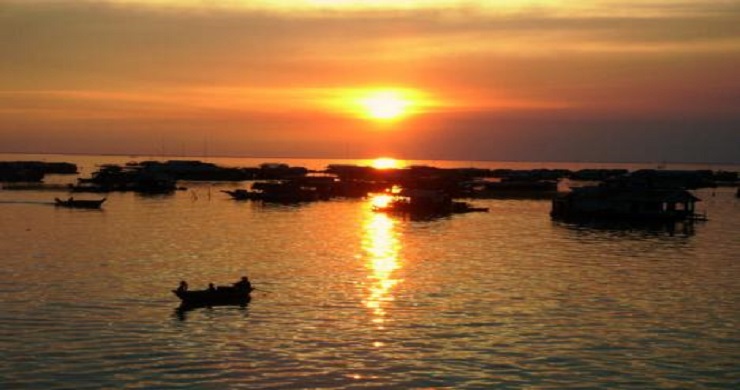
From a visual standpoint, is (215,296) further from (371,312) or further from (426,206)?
(426,206)

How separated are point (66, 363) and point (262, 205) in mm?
77330

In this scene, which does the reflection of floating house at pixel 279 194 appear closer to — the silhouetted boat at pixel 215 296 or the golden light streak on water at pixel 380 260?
the golden light streak on water at pixel 380 260

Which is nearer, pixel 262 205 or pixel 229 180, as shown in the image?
pixel 262 205

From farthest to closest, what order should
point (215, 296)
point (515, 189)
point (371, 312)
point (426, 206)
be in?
point (515, 189) < point (426, 206) < point (215, 296) < point (371, 312)

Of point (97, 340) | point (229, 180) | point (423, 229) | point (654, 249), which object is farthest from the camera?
point (229, 180)

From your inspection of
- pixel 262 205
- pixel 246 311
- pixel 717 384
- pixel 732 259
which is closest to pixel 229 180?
pixel 262 205

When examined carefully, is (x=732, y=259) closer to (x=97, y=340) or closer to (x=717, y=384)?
(x=717, y=384)

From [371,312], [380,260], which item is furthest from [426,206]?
[371,312]

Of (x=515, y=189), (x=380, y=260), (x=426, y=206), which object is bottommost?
(x=380, y=260)

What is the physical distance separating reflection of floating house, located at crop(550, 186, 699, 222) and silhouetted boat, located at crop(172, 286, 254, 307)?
174 feet

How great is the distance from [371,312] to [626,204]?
173ft

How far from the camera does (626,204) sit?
80812mm

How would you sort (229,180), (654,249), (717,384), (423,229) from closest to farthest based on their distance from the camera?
1. (717,384)
2. (654,249)
3. (423,229)
4. (229,180)

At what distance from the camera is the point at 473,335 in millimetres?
29688
